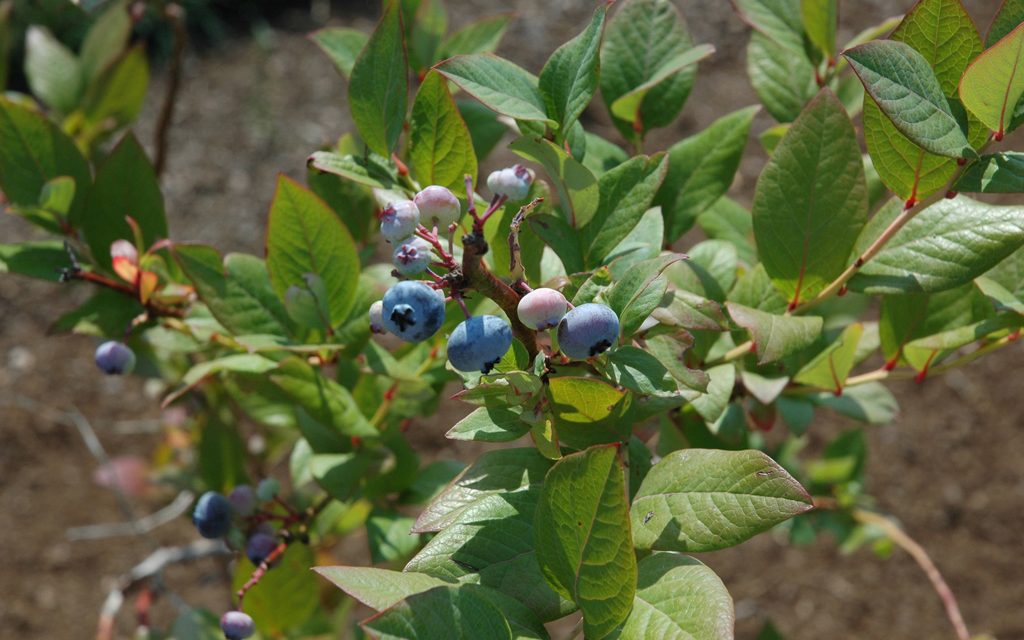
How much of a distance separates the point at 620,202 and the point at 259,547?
21.0 inches

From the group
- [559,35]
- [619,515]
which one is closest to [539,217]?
[619,515]

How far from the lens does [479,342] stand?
563 mm

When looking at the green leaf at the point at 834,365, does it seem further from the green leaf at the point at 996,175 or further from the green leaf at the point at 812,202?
the green leaf at the point at 996,175

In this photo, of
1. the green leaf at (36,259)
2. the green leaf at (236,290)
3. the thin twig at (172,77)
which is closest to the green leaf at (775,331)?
the green leaf at (236,290)

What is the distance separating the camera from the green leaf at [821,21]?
37.0 inches

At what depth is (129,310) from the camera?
3.34ft

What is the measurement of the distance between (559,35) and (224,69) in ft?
4.73

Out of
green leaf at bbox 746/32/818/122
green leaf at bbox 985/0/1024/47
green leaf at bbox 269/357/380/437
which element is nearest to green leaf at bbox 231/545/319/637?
green leaf at bbox 269/357/380/437

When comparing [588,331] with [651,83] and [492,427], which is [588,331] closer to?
[492,427]

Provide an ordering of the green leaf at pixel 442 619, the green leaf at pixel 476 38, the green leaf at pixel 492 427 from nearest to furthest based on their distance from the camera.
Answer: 1. the green leaf at pixel 442 619
2. the green leaf at pixel 492 427
3. the green leaf at pixel 476 38

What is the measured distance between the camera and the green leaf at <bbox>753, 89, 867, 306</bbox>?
720mm

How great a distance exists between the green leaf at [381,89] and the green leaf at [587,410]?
0.26 meters

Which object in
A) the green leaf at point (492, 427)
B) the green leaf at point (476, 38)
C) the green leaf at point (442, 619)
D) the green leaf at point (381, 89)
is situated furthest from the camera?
the green leaf at point (476, 38)

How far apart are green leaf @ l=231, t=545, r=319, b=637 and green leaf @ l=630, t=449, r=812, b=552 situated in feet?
1.66
